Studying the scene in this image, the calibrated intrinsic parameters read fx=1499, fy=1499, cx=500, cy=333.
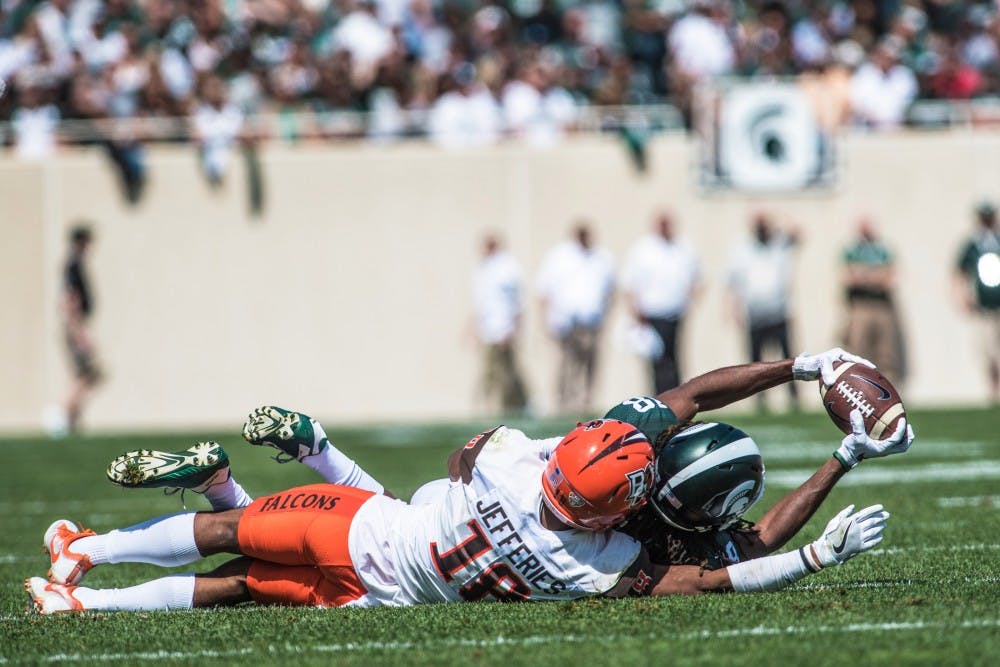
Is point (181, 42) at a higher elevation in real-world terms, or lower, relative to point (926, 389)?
higher

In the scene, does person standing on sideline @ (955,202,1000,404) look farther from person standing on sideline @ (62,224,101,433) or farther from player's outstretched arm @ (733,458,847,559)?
player's outstretched arm @ (733,458,847,559)

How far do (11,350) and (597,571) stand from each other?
13.2 metres

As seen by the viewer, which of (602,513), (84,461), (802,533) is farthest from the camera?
(84,461)

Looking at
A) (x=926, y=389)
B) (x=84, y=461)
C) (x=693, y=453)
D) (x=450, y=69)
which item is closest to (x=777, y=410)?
(x=926, y=389)

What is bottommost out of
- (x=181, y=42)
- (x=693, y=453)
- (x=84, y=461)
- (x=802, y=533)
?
(x=84, y=461)

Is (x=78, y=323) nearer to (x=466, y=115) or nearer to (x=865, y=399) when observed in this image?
(x=466, y=115)

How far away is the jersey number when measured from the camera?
5.13 metres

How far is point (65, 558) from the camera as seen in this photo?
554 cm

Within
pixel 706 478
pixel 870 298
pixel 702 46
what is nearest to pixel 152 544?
pixel 706 478

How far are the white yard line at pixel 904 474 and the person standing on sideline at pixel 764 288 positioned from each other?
17.2 feet

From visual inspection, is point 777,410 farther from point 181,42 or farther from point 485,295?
point 181,42

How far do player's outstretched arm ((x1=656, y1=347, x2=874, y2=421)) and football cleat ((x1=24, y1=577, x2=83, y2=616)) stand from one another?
232cm

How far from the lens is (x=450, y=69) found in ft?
53.9

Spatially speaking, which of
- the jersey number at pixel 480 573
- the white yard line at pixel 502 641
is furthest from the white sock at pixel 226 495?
the white yard line at pixel 502 641
